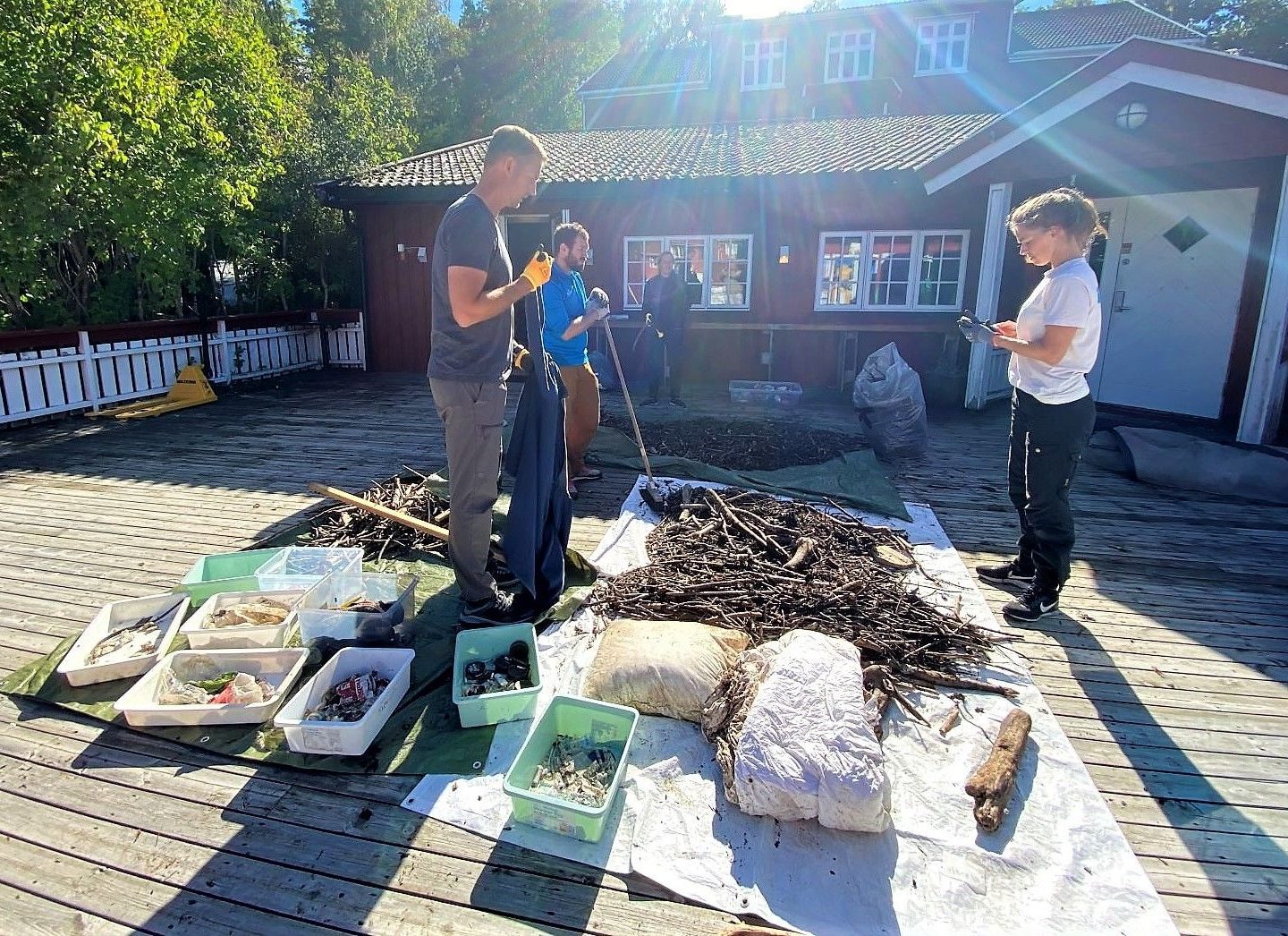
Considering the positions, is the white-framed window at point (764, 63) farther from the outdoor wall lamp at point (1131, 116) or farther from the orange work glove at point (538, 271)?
the orange work glove at point (538, 271)

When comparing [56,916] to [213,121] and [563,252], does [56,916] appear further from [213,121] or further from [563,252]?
[213,121]

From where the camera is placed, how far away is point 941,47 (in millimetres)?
13844

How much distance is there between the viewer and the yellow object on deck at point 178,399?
717 cm

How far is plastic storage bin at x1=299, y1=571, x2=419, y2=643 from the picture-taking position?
262 centimetres

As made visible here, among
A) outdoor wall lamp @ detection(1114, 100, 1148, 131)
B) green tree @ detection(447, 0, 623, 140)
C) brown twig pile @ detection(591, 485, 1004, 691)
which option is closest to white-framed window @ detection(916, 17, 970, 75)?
outdoor wall lamp @ detection(1114, 100, 1148, 131)

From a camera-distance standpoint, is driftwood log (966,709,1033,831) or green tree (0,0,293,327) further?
green tree (0,0,293,327)

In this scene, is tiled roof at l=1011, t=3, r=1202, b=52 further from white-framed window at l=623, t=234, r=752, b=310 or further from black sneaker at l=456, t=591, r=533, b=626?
black sneaker at l=456, t=591, r=533, b=626

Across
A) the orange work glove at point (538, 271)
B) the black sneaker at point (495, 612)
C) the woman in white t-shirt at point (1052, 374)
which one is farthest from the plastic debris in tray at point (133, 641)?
the woman in white t-shirt at point (1052, 374)

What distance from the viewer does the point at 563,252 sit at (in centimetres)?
397

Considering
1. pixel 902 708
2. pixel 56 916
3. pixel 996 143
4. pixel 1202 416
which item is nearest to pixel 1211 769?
pixel 902 708

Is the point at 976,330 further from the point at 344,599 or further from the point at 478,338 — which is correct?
the point at 344,599

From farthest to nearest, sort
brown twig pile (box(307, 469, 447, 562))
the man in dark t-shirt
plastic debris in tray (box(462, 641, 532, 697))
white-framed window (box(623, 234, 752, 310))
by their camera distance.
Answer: white-framed window (box(623, 234, 752, 310)) → brown twig pile (box(307, 469, 447, 562)) → the man in dark t-shirt → plastic debris in tray (box(462, 641, 532, 697))

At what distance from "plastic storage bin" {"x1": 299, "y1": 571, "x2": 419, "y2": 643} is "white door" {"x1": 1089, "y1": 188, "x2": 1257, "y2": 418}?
775cm

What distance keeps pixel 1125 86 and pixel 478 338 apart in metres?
Answer: 6.77
